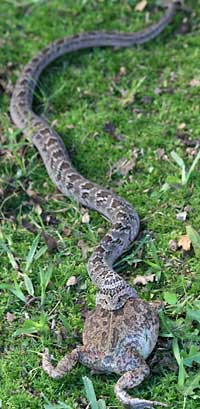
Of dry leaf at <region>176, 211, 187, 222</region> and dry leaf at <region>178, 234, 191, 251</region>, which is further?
dry leaf at <region>176, 211, 187, 222</region>

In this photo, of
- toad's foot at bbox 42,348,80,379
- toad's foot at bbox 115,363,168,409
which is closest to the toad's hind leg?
toad's foot at bbox 115,363,168,409

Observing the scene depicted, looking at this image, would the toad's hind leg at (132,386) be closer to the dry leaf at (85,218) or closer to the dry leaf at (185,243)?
the dry leaf at (185,243)

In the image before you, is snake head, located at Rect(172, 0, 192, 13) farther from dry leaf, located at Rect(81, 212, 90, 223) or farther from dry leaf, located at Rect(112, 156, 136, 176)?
dry leaf, located at Rect(81, 212, 90, 223)

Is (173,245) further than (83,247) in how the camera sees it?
No

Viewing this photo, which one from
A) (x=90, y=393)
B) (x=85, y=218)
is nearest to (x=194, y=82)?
(x=85, y=218)

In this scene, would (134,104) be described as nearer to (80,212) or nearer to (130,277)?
(80,212)

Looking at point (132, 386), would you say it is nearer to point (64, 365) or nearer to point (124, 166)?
point (64, 365)

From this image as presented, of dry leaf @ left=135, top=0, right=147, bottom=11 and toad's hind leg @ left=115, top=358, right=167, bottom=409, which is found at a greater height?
dry leaf @ left=135, top=0, right=147, bottom=11
